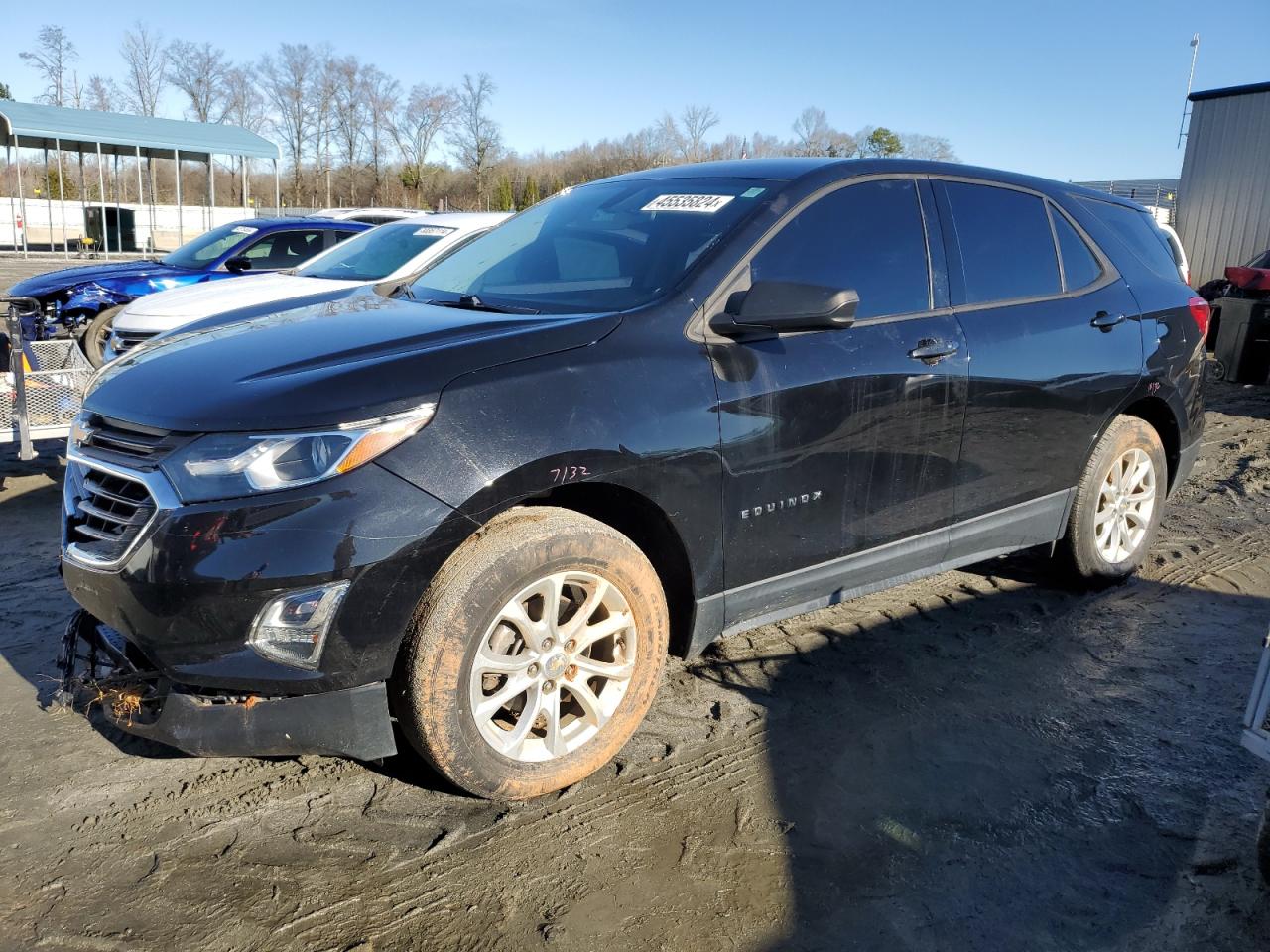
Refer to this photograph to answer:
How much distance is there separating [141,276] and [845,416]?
29.3ft

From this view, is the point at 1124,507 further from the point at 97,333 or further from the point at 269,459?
the point at 97,333

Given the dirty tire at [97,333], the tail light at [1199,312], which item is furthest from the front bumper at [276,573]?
the dirty tire at [97,333]

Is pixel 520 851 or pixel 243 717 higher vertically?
pixel 243 717

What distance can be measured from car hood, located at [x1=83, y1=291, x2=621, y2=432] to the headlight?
0.10ft

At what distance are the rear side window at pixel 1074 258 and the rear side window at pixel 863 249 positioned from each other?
3.13 feet


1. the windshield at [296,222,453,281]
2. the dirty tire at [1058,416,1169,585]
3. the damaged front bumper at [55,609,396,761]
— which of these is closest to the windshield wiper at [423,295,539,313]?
the damaged front bumper at [55,609,396,761]

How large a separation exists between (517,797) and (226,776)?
37.6 inches

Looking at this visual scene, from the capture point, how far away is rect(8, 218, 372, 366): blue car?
9.68 m

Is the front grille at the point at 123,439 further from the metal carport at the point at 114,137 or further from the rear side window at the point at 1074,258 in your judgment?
the metal carport at the point at 114,137

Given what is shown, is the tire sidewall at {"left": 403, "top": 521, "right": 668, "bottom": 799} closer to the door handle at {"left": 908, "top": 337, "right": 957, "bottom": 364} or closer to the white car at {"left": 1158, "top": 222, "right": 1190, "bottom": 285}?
the door handle at {"left": 908, "top": 337, "right": 957, "bottom": 364}

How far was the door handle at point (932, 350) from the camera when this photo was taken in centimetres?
361

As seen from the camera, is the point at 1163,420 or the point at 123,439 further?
the point at 1163,420

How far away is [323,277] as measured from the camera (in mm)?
7746

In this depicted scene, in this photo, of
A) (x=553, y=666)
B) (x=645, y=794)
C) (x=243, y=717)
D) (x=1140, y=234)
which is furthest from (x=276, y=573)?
(x=1140, y=234)
